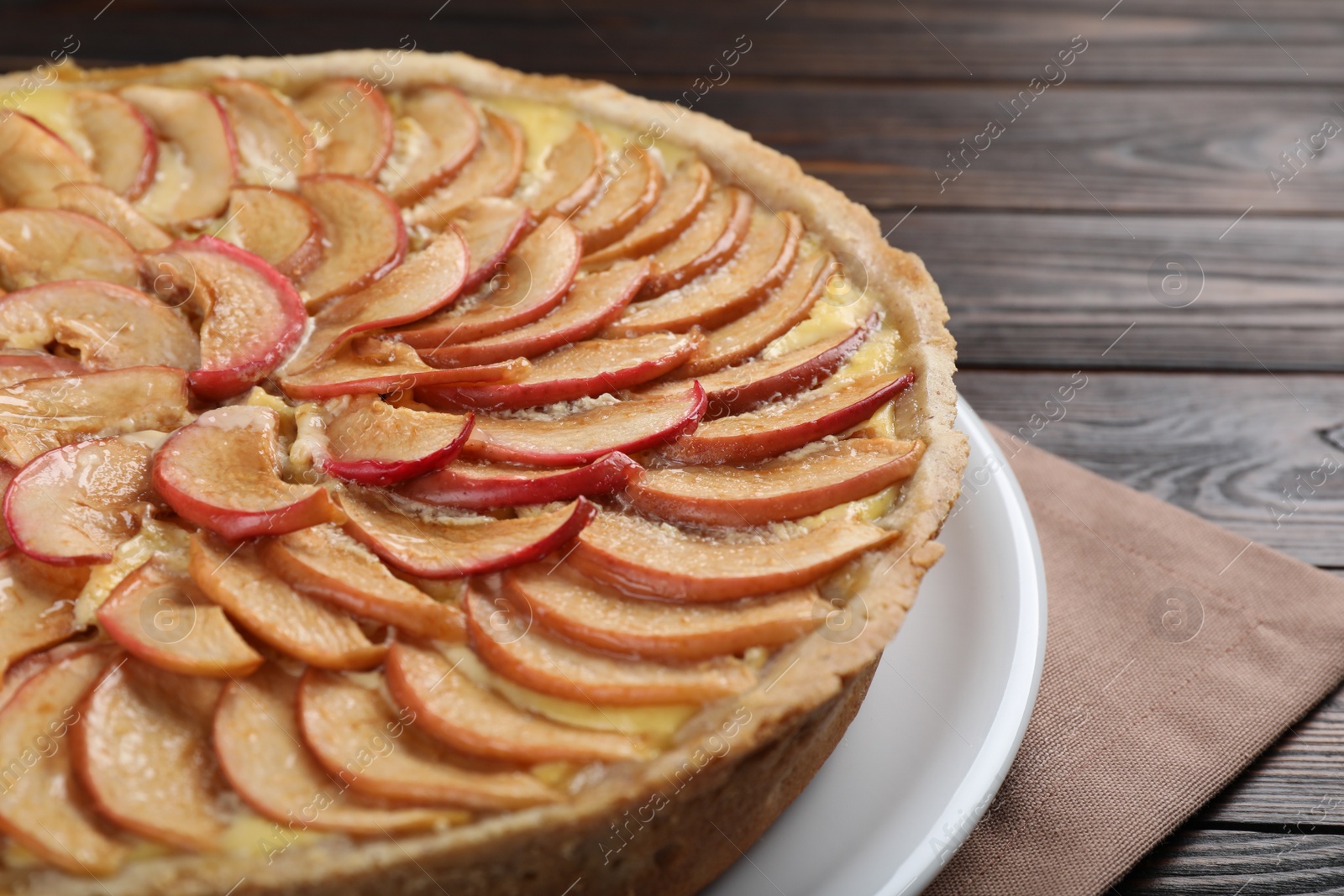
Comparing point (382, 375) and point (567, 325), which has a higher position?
point (382, 375)

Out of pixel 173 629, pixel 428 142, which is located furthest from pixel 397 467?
pixel 428 142

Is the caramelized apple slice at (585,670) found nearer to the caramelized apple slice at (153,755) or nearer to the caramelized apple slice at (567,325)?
the caramelized apple slice at (153,755)

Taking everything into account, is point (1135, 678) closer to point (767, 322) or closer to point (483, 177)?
point (767, 322)

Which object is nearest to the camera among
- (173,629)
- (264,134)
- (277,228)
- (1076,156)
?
(173,629)

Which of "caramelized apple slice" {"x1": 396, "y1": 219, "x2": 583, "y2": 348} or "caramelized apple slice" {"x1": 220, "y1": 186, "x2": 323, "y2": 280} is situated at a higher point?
"caramelized apple slice" {"x1": 220, "y1": 186, "x2": 323, "y2": 280}

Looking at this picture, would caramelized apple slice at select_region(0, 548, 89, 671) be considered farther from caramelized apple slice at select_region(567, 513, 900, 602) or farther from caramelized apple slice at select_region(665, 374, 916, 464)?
caramelized apple slice at select_region(665, 374, 916, 464)

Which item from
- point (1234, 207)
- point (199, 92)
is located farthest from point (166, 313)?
point (1234, 207)

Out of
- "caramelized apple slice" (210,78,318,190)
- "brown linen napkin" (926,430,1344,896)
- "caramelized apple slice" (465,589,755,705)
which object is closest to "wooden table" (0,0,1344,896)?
"brown linen napkin" (926,430,1344,896)
